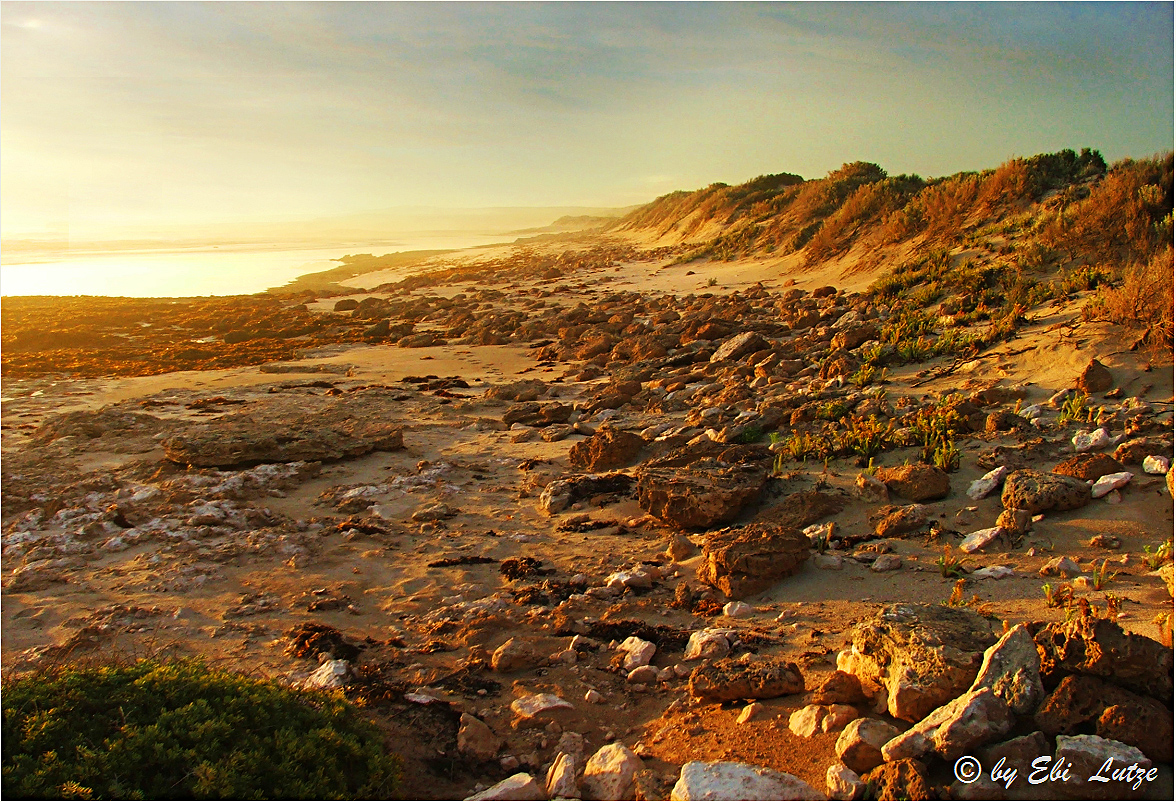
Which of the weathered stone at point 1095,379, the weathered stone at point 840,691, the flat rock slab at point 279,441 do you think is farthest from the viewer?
the flat rock slab at point 279,441

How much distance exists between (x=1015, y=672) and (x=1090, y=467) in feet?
9.54

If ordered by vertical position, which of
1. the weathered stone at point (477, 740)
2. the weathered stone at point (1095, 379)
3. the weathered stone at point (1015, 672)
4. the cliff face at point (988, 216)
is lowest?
the weathered stone at point (477, 740)

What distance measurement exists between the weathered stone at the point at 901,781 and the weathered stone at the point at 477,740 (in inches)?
60.6

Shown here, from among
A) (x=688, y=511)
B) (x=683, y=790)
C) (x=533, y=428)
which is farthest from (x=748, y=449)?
(x=683, y=790)

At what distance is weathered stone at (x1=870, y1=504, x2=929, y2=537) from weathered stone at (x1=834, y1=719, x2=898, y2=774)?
2.30 meters

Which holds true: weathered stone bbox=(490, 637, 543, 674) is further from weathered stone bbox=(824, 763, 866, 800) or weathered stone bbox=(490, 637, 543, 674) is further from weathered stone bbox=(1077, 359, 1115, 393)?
weathered stone bbox=(1077, 359, 1115, 393)

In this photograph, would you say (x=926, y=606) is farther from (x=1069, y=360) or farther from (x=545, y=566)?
(x=1069, y=360)

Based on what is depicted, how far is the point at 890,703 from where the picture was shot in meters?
2.79

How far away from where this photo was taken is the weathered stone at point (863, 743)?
8.42 ft

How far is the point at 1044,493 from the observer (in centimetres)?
457

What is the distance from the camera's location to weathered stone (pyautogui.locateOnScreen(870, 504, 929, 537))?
15.6ft

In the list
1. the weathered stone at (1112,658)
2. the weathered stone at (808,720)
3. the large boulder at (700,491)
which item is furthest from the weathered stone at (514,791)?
the large boulder at (700,491)

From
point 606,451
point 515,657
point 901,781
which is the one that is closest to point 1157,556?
point 901,781

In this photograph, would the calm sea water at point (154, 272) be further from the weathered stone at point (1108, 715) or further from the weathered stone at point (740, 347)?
the weathered stone at point (1108, 715)
